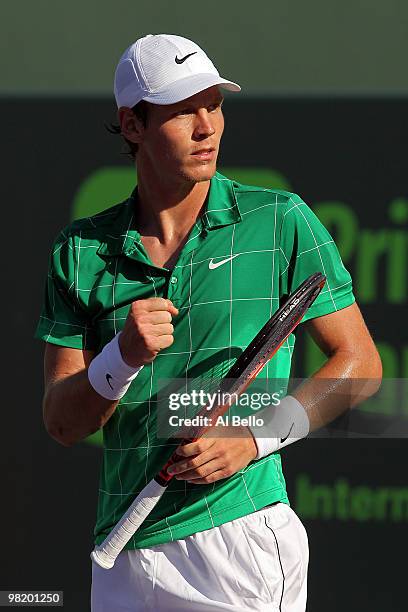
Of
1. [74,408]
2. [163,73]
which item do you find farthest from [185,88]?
[74,408]

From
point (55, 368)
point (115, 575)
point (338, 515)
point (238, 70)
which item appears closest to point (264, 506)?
point (115, 575)

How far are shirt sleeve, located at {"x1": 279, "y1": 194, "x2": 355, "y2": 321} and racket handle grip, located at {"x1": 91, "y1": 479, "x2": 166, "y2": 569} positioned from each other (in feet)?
Answer: 1.57

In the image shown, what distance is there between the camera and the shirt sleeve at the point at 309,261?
7.96 feet

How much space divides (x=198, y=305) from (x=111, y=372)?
0.24 m

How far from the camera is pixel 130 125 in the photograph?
258 centimetres

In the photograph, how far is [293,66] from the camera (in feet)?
13.4

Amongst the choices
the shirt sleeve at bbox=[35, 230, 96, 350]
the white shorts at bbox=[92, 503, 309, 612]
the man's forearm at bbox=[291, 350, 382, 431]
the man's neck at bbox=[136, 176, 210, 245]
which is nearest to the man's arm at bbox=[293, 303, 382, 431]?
the man's forearm at bbox=[291, 350, 382, 431]

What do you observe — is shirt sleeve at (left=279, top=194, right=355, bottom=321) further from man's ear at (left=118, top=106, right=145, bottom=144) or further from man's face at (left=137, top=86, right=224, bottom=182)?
man's ear at (left=118, top=106, right=145, bottom=144)

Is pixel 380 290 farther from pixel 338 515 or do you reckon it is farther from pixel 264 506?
pixel 264 506

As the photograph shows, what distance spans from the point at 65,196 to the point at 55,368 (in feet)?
5.61

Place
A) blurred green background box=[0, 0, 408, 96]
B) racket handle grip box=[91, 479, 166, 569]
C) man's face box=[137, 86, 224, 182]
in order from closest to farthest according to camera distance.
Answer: racket handle grip box=[91, 479, 166, 569]
man's face box=[137, 86, 224, 182]
blurred green background box=[0, 0, 408, 96]

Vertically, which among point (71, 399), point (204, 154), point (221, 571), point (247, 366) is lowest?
point (221, 571)

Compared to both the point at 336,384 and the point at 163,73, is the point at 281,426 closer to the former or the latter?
the point at 336,384

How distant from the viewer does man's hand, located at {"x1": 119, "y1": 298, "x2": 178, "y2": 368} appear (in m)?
2.22
